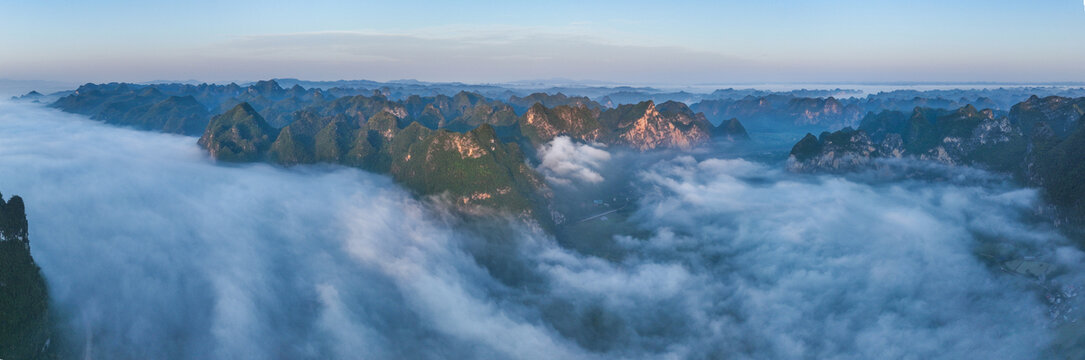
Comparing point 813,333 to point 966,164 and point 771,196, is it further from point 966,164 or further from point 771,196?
point 966,164

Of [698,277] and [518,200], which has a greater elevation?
[518,200]

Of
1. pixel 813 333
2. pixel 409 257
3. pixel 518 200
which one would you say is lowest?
pixel 813 333

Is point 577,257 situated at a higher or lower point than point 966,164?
lower

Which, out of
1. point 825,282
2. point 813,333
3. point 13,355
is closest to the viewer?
point 13,355

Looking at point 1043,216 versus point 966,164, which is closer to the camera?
point 1043,216

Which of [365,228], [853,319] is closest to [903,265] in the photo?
[853,319]

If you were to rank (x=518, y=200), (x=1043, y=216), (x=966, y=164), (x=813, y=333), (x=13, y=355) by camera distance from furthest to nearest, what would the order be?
(x=966, y=164), (x=518, y=200), (x=1043, y=216), (x=813, y=333), (x=13, y=355)

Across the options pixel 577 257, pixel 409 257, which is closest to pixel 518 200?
pixel 577 257

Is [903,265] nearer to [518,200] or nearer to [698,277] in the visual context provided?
[698,277]

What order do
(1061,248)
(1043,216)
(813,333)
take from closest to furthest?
(813,333) < (1061,248) < (1043,216)
